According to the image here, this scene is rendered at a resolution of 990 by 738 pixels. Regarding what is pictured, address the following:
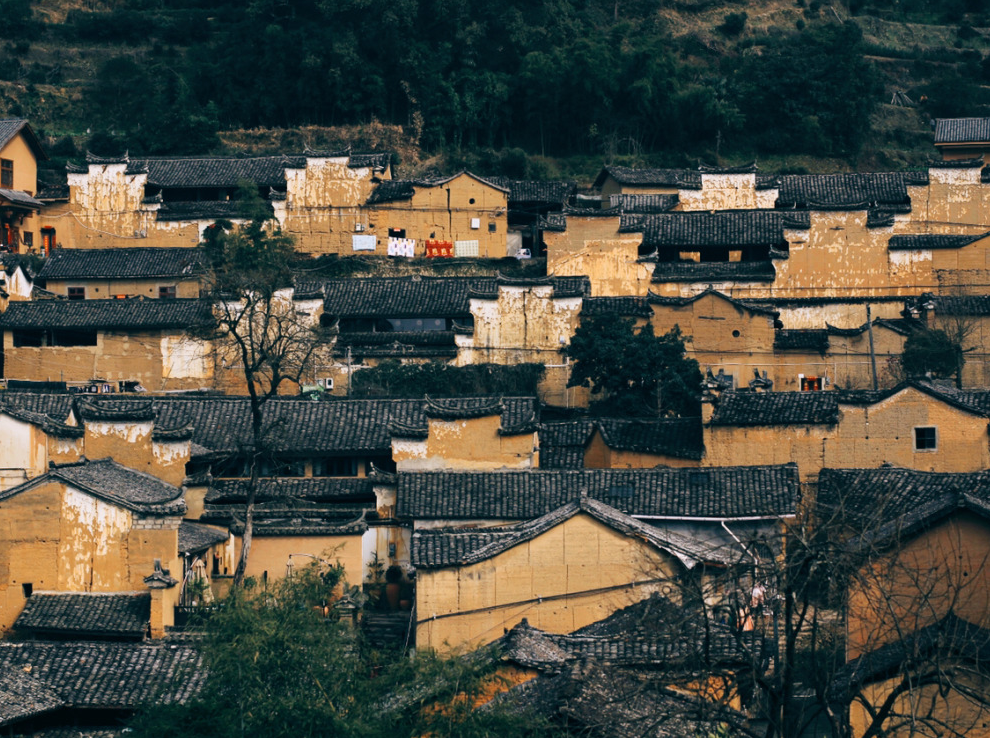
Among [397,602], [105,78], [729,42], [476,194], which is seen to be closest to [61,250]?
[476,194]

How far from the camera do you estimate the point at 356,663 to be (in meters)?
19.7

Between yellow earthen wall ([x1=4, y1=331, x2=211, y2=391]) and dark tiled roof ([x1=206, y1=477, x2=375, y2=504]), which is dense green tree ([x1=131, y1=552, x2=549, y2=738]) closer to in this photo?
dark tiled roof ([x1=206, y1=477, x2=375, y2=504])

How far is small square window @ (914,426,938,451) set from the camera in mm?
31031

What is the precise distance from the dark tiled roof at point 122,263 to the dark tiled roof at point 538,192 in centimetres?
894

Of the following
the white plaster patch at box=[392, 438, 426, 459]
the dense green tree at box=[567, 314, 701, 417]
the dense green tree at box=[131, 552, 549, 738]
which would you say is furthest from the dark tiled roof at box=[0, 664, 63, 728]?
the dense green tree at box=[567, 314, 701, 417]

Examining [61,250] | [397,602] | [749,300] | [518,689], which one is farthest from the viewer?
[61,250]

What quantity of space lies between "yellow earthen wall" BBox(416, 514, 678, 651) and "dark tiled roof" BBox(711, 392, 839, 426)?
623 cm

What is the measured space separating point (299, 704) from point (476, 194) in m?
30.0

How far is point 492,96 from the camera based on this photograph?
56.0 meters

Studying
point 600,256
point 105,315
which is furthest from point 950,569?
point 105,315

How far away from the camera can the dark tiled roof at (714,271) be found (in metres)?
42.8

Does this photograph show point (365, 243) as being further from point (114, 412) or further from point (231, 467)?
point (114, 412)

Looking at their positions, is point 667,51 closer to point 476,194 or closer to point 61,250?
point 476,194

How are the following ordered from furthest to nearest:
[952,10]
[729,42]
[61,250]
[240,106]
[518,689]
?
1. [952,10]
2. [729,42]
3. [240,106]
4. [61,250]
5. [518,689]
